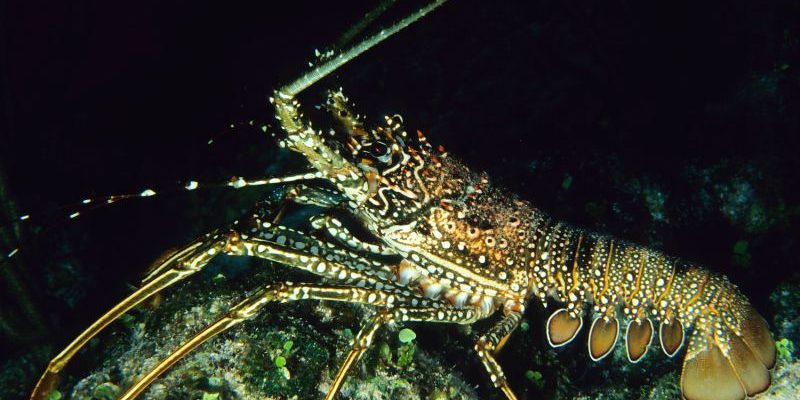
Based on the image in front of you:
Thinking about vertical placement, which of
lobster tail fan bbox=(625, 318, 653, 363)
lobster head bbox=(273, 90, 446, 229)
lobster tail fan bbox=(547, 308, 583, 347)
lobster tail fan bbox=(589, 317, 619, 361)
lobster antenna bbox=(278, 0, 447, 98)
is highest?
lobster antenna bbox=(278, 0, 447, 98)

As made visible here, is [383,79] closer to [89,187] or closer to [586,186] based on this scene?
[586,186]

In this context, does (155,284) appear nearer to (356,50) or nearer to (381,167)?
(381,167)

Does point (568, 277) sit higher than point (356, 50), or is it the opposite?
point (356, 50)

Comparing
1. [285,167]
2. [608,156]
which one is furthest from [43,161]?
[608,156]

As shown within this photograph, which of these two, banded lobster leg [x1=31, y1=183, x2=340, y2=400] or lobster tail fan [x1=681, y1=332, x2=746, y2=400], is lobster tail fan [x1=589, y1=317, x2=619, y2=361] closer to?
lobster tail fan [x1=681, y1=332, x2=746, y2=400]

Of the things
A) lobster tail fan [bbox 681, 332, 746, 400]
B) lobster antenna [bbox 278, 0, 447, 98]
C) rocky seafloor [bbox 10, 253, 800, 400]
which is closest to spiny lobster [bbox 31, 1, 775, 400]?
lobster tail fan [bbox 681, 332, 746, 400]

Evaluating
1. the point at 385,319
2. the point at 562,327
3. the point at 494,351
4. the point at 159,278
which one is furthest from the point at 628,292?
the point at 159,278
